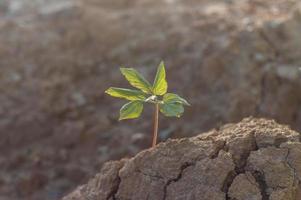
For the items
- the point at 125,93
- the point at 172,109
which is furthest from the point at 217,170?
the point at 125,93

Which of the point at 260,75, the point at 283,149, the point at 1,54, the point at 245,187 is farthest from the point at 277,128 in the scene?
the point at 1,54

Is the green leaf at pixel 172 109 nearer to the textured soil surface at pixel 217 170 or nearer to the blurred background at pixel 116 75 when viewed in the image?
the textured soil surface at pixel 217 170

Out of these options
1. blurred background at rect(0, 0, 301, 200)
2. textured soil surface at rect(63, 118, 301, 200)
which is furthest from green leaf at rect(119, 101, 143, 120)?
blurred background at rect(0, 0, 301, 200)

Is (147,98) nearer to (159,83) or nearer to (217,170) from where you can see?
(159,83)

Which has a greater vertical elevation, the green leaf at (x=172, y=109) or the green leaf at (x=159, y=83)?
the green leaf at (x=159, y=83)

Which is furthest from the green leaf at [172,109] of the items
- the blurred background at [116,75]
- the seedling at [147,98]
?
the blurred background at [116,75]

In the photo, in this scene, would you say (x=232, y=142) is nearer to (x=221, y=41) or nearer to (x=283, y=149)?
(x=283, y=149)
